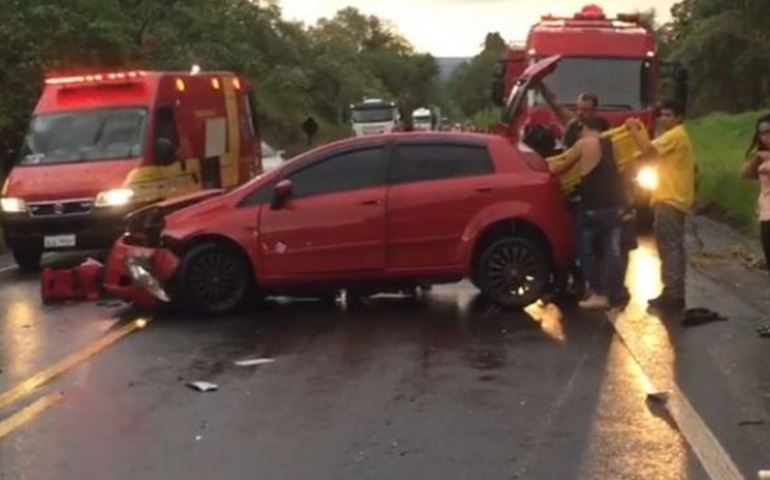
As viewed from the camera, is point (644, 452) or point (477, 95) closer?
point (644, 452)

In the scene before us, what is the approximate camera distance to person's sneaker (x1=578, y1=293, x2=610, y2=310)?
42.0ft

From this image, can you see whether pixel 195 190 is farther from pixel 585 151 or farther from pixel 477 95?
pixel 477 95

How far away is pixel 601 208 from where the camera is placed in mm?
12797

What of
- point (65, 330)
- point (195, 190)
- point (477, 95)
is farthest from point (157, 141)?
point (477, 95)

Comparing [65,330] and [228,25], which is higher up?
[228,25]

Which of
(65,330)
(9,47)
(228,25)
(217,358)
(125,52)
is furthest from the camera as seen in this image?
(228,25)

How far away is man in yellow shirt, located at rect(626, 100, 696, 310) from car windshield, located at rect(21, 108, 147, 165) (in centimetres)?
812

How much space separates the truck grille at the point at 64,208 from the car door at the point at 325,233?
209 inches

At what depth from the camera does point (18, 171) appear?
18.6 m

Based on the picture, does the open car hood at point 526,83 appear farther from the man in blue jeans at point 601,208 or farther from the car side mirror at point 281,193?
the car side mirror at point 281,193

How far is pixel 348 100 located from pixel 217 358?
92.2 m

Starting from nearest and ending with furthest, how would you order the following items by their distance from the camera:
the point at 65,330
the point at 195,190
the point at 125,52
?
the point at 65,330 → the point at 195,190 → the point at 125,52

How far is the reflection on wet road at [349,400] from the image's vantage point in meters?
7.40

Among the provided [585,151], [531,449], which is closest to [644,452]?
[531,449]
